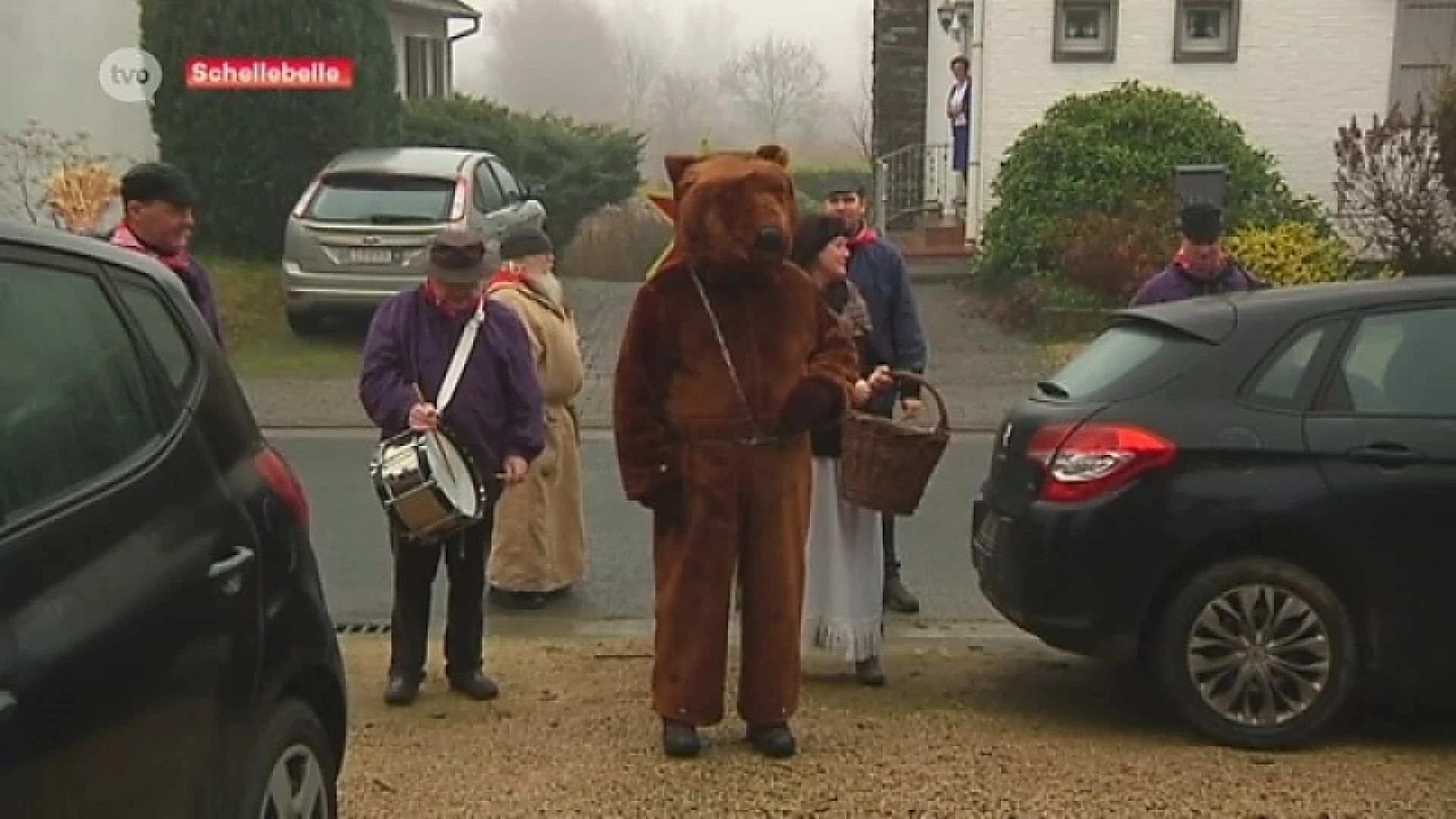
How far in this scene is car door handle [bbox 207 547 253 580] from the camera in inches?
140

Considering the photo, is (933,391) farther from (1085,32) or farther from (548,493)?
(1085,32)

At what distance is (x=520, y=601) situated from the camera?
308 inches

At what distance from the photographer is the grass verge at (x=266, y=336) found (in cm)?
1548

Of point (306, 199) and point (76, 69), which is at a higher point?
point (76, 69)

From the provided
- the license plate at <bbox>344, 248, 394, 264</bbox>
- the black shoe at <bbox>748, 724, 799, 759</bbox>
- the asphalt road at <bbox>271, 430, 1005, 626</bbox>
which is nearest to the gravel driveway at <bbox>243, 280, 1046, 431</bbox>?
the asphalt road at <bbox>271, 430, 1005, 626</bbox>

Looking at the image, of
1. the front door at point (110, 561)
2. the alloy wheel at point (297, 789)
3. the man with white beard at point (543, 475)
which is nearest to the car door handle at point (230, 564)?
the front door at point (110, 561)

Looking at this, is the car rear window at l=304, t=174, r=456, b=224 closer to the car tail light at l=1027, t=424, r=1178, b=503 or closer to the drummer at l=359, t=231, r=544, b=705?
the drummer at l=359, t=231, r=544, b=705

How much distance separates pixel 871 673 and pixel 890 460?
3.06 feet

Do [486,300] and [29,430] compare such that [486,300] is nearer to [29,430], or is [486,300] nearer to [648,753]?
[648,753]

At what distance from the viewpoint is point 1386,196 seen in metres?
16.2

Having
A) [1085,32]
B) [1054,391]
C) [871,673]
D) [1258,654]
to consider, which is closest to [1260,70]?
[1085,32]

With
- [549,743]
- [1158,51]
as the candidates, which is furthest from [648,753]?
[1158,51]

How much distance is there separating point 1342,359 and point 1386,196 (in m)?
11.4

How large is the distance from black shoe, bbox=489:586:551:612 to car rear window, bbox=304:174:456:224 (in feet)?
27.6
